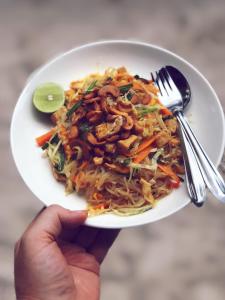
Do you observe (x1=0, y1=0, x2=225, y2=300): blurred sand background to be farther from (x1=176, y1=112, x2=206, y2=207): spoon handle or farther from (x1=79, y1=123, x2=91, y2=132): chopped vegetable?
(x1=79, y1=123, x2=91, y2=132): chopped vegetable

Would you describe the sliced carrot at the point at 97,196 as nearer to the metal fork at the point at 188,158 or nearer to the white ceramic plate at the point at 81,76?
the white ceramic plate at the point at 81,76

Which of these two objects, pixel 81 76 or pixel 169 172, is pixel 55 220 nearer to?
pixel 169 172

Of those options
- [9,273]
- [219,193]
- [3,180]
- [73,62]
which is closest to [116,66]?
[73,62]

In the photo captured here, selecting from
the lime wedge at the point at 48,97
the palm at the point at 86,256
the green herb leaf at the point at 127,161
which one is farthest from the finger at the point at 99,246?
the lime wedge at the point at 48,97

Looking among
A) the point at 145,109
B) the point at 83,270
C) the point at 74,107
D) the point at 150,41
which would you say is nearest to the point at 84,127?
the point at 74,107

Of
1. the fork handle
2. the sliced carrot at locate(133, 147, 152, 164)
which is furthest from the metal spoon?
the sliced carrot at locate(133, 147, 152, 164)

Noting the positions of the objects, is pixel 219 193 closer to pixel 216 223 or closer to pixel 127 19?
pixel 216 223

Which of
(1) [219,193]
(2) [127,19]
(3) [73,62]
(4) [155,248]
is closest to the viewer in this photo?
(1) [219,193]
